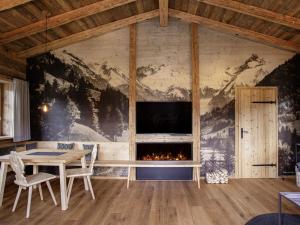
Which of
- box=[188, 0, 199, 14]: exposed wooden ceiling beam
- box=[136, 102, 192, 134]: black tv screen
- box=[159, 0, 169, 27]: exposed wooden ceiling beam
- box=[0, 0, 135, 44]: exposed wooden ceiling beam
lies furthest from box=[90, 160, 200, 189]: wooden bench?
box=[188, 0, 199, 14]: exposed wooden ceiling beam

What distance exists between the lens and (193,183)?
6.03m

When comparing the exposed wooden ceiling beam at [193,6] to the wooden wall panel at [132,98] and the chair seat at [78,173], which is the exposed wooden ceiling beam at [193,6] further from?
the chair seat at [78,173]

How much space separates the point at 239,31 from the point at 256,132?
7.97 ft

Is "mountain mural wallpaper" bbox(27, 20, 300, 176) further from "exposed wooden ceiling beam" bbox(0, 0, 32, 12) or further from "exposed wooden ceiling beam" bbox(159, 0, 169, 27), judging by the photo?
"exposed wooden ceiling beam" bbox(0, 0, 32, 12)

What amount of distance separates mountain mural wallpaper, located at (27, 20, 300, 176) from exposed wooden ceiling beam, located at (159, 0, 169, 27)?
0.72ft

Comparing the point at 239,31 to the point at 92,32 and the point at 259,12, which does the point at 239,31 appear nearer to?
the point at 259,12

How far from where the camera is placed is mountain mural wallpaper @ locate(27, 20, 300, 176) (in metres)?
6.52

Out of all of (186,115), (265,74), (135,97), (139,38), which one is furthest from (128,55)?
(265,74)

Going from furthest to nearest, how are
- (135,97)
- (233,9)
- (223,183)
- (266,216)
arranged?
(135,97)
(223,183)
(233,9)
(266,216)

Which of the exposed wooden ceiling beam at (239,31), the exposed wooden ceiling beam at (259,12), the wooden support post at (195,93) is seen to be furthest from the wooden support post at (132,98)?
the exposed wooden ceiling beam at (259,12)

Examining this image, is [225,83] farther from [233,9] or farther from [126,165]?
[126,165]

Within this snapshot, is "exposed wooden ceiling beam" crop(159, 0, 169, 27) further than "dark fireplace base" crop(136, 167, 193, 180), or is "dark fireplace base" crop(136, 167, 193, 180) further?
"dark fireplace base" crop(136, 167, 193, 180)

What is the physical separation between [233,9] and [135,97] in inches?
112

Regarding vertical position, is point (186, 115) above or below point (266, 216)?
above
